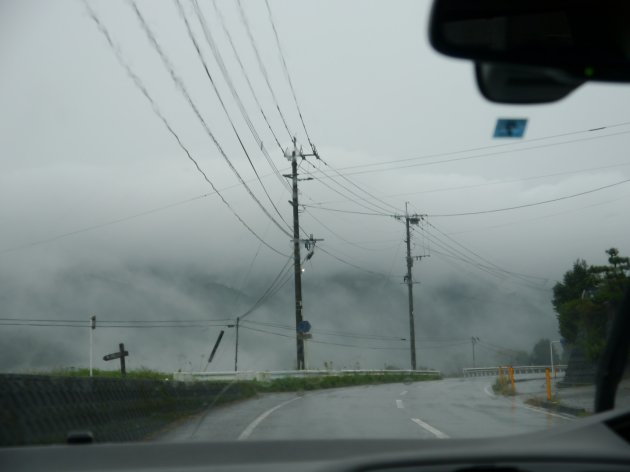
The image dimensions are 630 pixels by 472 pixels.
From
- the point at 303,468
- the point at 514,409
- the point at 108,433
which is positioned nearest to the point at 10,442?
the point at 108,433

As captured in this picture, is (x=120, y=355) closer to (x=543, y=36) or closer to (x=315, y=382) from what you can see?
(x=543, y=36)

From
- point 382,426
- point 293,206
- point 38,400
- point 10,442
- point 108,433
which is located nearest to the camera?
point 10,442

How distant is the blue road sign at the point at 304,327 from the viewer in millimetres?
32250

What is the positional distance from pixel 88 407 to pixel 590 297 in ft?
16.6

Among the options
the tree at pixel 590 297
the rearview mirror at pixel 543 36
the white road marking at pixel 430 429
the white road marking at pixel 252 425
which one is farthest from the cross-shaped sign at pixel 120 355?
the rearview mirror at pixel 543 36

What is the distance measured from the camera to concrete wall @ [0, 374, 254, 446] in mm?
6438

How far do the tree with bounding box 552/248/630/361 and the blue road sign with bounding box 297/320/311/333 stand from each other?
2612 centimetres

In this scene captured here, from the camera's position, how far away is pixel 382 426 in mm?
10664

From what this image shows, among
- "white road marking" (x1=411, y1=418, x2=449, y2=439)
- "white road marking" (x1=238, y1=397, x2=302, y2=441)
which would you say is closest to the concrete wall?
"white road marking" (x1=238, y1=397, x2=302, y2=441)

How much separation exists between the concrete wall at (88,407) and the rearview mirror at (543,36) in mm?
5301

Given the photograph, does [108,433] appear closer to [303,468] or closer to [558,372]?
[303,468]

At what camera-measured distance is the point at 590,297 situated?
17.7ft

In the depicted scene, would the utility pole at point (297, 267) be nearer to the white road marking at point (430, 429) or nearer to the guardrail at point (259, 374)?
the guardrail at point (259, 374)

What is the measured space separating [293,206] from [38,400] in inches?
1040
